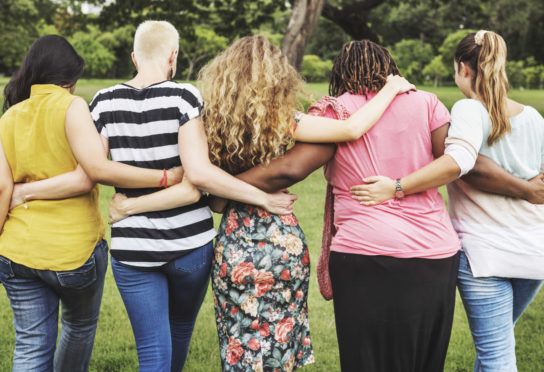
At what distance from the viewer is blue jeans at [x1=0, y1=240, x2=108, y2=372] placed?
9.37ft

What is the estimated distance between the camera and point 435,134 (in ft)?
9.12

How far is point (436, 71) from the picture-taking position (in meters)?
44.9

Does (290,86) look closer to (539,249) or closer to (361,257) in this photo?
(361,257)

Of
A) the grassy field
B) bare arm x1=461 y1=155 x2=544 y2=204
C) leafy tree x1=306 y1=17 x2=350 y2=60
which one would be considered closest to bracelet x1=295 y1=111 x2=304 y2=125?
bare arm x1=461 y1=155 x2=544 y2=204

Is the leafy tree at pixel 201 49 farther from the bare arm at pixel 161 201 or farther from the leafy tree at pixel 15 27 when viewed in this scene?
the bare arm at pixel 161 201

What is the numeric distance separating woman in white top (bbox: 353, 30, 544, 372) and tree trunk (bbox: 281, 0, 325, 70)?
1068 centimetres

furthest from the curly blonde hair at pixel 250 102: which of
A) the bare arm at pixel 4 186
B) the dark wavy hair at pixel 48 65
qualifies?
the bare arm at pixel 4 186

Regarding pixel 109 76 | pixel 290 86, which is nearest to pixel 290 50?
pixel 290 86

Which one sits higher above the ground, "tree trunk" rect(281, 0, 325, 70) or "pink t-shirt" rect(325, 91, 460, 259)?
"pink t-shirt" rect(325, 91, 460, 259)

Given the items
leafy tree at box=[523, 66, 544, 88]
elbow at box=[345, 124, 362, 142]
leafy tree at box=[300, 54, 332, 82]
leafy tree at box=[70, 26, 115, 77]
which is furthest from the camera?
leafy tree at box=[300, 54, 332, 82]

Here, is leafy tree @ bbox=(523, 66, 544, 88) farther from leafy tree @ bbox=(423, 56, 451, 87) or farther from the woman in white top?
the woman in white top

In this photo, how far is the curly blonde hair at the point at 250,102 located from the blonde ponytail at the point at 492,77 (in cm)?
75

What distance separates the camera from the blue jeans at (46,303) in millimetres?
2855

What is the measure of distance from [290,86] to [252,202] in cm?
50
